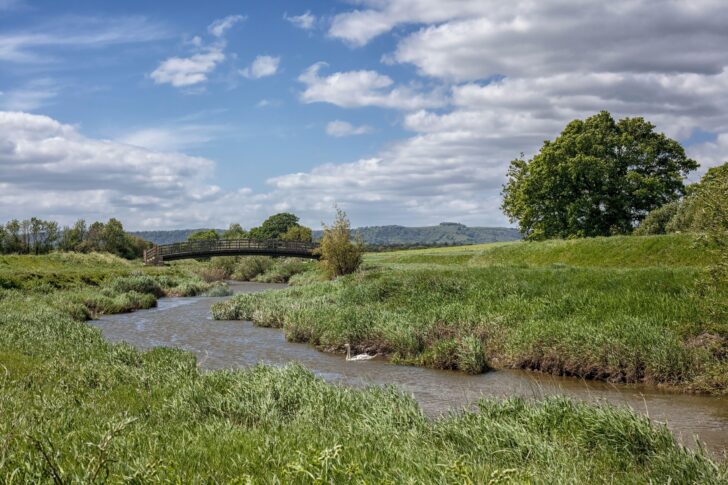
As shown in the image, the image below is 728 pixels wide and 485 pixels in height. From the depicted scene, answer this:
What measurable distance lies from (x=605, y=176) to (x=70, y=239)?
264ft

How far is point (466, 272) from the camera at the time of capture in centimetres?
2517

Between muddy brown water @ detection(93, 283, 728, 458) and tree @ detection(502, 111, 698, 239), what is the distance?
3035 cm

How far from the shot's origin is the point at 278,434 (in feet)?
21.6

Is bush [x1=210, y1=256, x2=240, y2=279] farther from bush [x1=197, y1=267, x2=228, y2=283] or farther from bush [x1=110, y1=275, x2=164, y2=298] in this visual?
bush [x1=110, y1=275, x2=164, y2=298]

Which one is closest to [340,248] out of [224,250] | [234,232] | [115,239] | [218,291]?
[218,291]

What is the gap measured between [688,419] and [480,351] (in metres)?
5.66

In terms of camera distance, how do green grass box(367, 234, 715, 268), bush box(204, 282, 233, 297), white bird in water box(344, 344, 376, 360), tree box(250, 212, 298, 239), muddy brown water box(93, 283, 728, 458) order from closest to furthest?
muddy brown water box(93, 283, 728, 458) → white bird in water box(344, 344, 376, 360) → green grass box(367, 234, 715, 268) → bush box(204, 282, 233, 297) → tree box(250, 212, 298, 239)

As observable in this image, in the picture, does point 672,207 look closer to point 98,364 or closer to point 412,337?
point 412,337

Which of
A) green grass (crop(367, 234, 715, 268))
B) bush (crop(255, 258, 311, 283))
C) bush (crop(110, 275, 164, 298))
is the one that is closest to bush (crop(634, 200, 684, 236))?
green grass (crop(367, 234, 715, 268))

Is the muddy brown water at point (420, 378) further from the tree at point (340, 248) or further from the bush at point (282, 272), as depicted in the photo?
the bush at point (282, 272)

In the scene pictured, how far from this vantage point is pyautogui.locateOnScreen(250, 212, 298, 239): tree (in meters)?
A: 125

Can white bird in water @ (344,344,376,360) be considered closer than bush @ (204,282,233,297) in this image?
Yes

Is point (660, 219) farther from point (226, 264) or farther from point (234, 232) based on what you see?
point (234, 232)

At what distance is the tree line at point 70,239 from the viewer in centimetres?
7775
